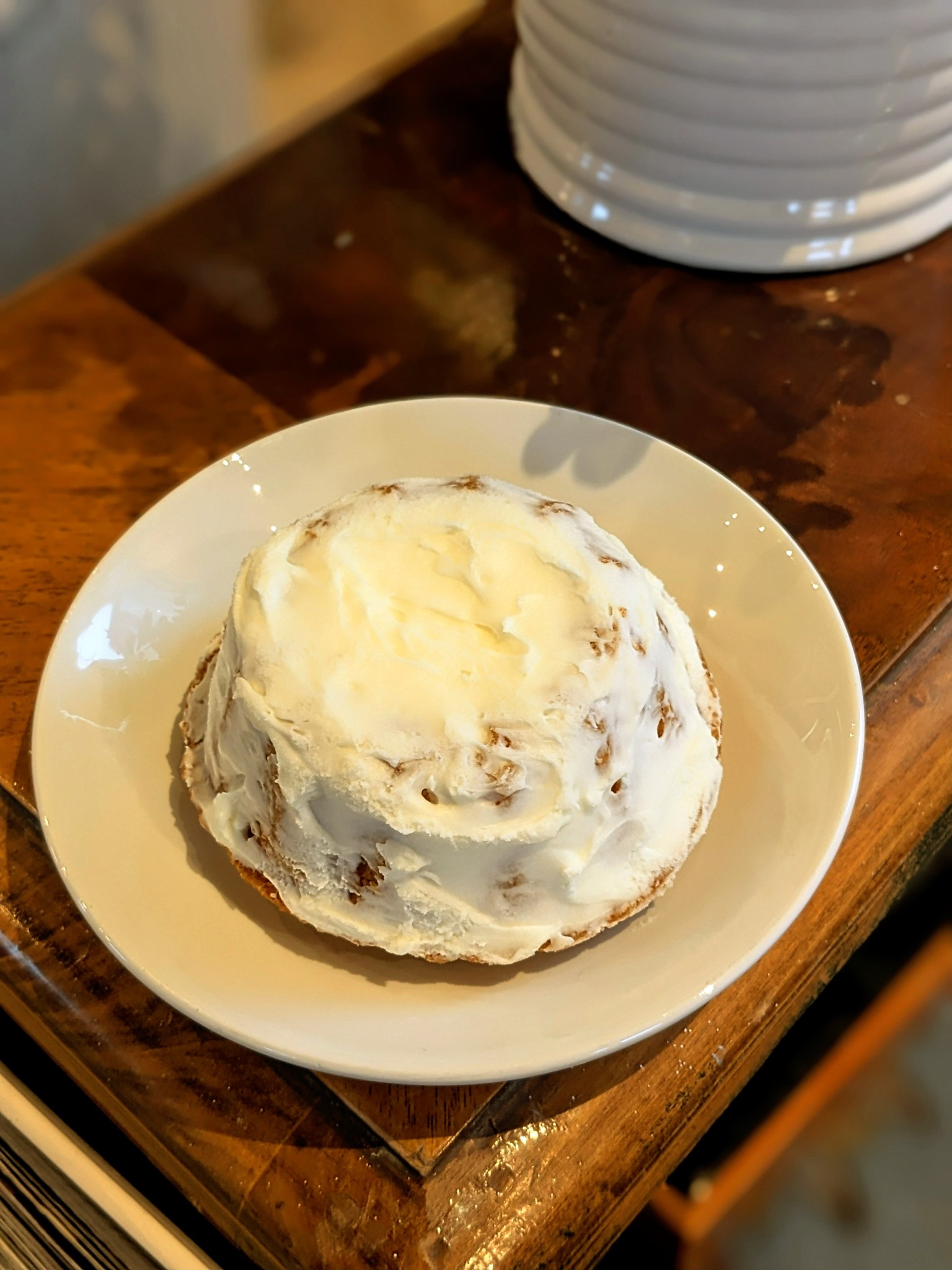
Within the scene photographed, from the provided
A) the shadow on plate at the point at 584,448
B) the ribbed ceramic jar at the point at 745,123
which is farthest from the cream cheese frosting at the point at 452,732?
the ribbed ceramic jar at the point at 745,123

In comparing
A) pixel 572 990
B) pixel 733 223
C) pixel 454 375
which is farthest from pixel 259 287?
pixel 572 990

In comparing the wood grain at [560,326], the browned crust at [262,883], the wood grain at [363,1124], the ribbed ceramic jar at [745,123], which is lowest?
the wood grain at [363,1124]

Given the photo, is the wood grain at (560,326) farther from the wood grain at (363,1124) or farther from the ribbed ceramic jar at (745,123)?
the wood grain at (363,1124)

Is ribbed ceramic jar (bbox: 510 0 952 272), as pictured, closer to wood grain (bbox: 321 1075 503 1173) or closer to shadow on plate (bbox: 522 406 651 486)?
shadow on plate (bbox: 522 406 651 486)

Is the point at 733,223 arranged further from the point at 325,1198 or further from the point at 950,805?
the point at 325,1198

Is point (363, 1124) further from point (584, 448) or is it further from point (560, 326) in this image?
point (560, 326)

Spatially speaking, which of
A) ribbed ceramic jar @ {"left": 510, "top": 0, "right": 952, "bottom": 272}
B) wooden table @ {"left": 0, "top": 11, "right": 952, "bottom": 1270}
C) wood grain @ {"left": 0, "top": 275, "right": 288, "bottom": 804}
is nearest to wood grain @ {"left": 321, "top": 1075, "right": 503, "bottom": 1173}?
wooden table @ {"left": 0, "top": 11, "right": 952, "bottom": 1270}

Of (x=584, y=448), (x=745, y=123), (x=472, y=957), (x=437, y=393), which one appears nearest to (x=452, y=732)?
(x=472, y=957)
